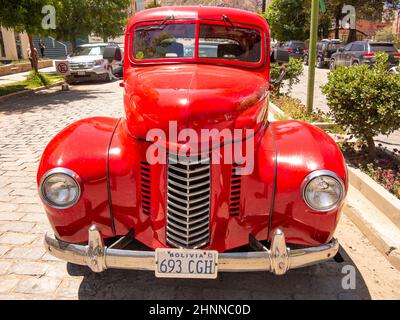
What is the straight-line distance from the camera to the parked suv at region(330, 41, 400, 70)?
59.3ft

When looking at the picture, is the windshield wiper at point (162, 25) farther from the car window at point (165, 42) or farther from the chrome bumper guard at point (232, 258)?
the chrome bumper guard at point (232, 258)

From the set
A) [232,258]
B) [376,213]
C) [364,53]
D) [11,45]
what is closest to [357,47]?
[364,53]

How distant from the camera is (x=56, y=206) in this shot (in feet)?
9.43

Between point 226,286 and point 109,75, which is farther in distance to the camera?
point 109,75

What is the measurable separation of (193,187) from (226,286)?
1.13 m

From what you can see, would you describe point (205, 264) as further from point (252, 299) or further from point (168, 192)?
point (252, 299)

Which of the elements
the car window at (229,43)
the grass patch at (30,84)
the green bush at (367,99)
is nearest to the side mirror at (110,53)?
the car window at (229,43)

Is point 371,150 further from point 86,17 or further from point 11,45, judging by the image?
point 11,45

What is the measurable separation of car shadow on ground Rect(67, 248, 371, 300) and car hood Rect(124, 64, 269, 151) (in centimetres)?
135

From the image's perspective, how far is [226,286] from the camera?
3338mm

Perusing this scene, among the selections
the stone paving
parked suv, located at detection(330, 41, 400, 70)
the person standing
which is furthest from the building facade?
the stone paving

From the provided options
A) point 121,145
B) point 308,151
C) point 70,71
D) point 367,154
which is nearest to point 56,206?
point 121,145

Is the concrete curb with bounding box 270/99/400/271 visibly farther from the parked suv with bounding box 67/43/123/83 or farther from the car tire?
the car tire

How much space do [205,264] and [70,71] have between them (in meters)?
17.1
